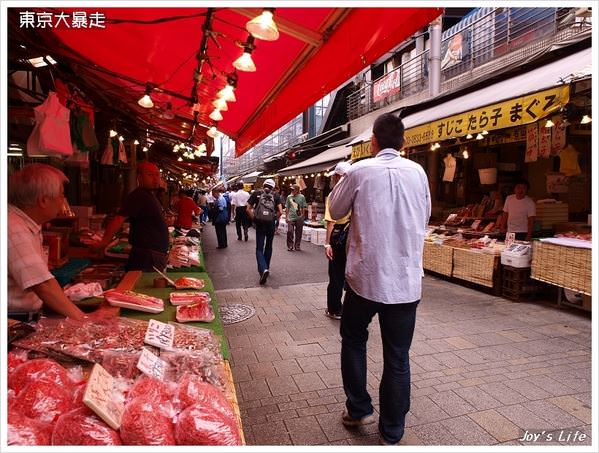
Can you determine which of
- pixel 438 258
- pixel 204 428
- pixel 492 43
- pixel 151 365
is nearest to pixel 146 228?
pixel 151 365

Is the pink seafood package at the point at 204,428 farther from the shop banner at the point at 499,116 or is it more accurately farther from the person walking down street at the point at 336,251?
the shop banner at the point at 499,116

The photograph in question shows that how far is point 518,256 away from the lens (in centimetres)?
697

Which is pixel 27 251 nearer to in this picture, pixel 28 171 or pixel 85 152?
pixel 28 171

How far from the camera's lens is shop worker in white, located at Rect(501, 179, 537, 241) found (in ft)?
25.9

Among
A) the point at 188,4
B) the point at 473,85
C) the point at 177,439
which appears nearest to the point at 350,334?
the point at 177,439

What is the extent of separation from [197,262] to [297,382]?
2310mm

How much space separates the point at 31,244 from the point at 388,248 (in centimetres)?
233

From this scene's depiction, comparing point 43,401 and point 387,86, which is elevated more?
point 387,86

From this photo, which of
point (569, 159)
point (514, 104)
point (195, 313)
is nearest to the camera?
point (195, 313)

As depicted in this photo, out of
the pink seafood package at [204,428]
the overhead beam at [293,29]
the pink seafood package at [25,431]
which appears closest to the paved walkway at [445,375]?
the pink seafood package at [204,428]

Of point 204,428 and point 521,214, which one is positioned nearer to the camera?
point 204,428

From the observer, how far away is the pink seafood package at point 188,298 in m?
3.35

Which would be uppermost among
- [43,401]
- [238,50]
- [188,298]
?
[238,50]
